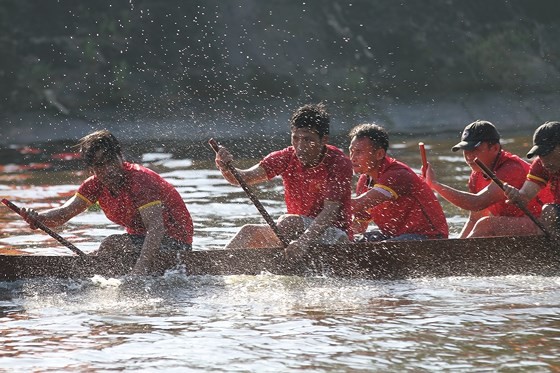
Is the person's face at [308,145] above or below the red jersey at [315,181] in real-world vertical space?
above

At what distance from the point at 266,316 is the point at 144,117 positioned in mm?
11771

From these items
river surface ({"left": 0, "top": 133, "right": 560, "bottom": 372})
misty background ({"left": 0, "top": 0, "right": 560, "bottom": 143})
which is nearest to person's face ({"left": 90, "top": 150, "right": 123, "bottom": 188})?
river surface ({"left": 0, "top": 133, "right": 560, "bottom": 372})

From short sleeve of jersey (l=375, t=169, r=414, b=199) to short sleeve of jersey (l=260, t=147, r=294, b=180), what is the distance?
643 mm

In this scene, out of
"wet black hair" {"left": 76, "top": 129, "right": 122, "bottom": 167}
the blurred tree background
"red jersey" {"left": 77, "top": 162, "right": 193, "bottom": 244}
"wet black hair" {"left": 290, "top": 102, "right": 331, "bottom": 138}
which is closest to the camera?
"wet black hair" {"left": 76, "top": 129, "right": 122, "bottom": 167}

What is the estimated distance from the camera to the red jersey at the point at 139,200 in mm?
7512

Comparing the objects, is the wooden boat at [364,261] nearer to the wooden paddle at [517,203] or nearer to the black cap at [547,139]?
the wooden paddle at [517,203]

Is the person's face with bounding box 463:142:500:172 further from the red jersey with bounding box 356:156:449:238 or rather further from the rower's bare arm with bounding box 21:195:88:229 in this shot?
the rower's bare arm with bounding box 21:195:88:229

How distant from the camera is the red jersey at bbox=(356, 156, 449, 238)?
8.02m

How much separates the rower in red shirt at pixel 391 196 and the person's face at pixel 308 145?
38cm

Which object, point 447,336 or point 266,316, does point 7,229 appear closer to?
point 266,316

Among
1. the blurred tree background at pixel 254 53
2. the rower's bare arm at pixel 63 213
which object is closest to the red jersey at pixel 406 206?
the rower's bare arm at pixel 63 213

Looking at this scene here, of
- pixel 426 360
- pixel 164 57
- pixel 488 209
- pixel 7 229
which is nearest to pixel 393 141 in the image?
pixel 164 57

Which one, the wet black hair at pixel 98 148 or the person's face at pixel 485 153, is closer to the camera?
the wet black hair at pixel 98 148

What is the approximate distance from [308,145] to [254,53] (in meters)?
12.5
